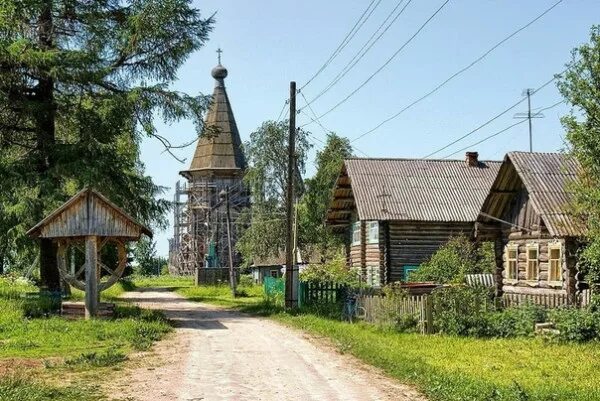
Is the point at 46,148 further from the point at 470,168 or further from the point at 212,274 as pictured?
the point at 212,274

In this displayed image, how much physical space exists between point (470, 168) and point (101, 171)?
21.3 metres

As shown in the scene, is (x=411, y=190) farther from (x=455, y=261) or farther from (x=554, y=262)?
(x=554, y=262)

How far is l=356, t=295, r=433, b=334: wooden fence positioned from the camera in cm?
1828

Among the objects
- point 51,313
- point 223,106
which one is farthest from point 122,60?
point 223,106

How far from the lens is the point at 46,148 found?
1016 inches

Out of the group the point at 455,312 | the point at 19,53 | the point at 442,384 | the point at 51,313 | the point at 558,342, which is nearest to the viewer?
the point at 442,384

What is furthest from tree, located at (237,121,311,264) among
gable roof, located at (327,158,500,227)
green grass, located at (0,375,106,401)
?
green grass, located at (0,375,106,401)

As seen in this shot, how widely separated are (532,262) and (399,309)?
21.7 feet

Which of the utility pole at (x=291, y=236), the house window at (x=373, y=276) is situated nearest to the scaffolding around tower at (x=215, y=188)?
the house window at (x=373, y=276)

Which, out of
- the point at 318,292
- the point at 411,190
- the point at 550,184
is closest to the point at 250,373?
the point at 550,184

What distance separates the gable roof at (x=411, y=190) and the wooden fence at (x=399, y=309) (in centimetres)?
1280

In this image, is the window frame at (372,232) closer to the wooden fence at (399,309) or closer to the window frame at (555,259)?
the window frame at (555,259)

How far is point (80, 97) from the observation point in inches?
1062

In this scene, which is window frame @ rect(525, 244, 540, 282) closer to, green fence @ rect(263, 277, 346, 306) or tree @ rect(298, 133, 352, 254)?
green fence @ rect(263, 277, 346, 306)
